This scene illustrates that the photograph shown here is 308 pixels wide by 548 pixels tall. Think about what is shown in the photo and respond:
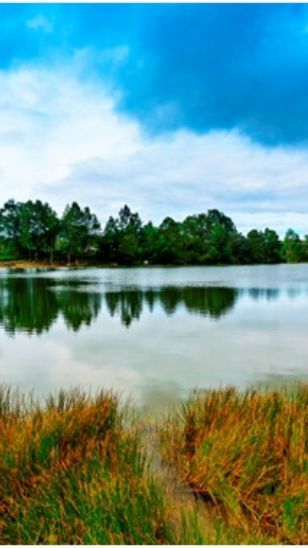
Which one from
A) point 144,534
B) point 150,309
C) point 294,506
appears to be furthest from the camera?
point 150,309

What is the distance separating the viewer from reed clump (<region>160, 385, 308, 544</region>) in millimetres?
3234

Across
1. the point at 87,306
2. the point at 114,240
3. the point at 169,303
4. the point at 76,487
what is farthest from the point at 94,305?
the point at 114,240

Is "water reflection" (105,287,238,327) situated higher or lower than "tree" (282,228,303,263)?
lower

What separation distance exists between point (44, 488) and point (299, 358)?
721 centimetres

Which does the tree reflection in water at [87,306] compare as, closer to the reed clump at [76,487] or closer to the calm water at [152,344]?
the calm water at [152,344]

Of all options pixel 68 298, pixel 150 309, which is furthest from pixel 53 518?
pixel 68 298

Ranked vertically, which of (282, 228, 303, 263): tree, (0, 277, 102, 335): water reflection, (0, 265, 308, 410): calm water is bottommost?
(0, 265, 308, 410): calm water

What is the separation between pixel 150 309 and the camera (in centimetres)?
1789

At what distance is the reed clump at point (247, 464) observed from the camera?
323 centimetres

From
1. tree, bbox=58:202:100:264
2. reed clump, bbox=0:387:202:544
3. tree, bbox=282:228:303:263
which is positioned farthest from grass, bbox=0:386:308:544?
tree, bbox=282:228:303:263

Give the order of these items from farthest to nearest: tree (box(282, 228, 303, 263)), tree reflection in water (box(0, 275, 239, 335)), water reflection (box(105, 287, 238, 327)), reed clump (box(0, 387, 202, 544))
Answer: tree (box(282, 228, 303, 263)), water reflection (box(105, 287, 238, 327)), tree reflection in water (box(0, 275, 239, 335)), reed clump (box(0, 387, 202, 544))

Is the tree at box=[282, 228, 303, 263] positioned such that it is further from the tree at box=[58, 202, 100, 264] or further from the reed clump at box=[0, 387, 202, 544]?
the reed clump at box=[0, 387, 202, 544]

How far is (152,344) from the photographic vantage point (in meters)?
11.5

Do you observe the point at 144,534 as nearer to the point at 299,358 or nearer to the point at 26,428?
the point at 26,428
